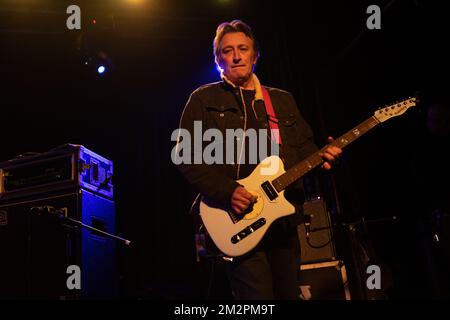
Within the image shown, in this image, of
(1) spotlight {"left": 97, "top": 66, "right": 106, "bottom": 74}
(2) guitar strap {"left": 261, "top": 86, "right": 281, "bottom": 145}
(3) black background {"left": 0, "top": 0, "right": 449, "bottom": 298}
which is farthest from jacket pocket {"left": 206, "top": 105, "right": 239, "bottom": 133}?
(1) spotlight {"left": 97, "top": 66, "right": 106, "bottom": 74}

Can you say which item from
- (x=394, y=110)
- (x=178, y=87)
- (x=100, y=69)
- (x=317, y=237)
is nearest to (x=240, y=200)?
(x=394, y=110)

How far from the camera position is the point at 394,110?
9.99 feet

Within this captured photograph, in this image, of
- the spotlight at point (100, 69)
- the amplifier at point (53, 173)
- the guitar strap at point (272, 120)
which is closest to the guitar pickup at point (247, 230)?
the guitar strap at point (272, 120)

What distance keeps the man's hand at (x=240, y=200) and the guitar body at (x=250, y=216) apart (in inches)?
2.6

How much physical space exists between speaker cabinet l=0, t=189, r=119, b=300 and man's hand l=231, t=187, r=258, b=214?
5.99ft

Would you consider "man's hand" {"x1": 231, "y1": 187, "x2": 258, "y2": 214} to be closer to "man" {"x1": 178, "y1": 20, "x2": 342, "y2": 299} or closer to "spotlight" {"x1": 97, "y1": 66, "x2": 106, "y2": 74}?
"man" {"x1": 178, "y1": 20, "x2": 342, "y2": 299}

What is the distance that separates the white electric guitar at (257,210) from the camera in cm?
240

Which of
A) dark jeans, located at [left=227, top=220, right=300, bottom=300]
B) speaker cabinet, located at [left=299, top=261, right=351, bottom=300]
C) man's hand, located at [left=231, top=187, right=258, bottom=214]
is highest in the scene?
man's hand, located at [left=231, top=187, right=258, bottom=214]

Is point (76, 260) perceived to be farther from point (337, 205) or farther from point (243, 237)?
point (337, 205)

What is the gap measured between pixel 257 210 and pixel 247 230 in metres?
0.14

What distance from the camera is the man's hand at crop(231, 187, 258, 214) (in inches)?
94.7

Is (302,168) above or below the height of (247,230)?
above

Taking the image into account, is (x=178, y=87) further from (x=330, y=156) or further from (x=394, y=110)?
(x=330, y=156)

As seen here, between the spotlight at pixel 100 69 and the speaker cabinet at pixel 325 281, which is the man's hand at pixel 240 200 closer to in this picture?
the speaker cabinet at pixel 325 281
